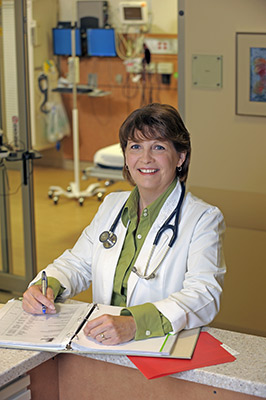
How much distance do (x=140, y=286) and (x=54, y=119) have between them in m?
3.82

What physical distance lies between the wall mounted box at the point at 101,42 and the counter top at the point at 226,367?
2.96 meters

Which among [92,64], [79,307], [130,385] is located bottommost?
[130,385]

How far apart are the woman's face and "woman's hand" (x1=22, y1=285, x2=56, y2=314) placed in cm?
46

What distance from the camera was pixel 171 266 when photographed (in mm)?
2111

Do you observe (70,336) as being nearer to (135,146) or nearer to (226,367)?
(226,367)

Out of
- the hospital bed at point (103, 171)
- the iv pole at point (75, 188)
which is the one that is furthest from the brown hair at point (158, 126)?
the iv pole at point (75, 188)

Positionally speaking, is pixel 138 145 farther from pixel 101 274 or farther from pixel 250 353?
pixel 250 353

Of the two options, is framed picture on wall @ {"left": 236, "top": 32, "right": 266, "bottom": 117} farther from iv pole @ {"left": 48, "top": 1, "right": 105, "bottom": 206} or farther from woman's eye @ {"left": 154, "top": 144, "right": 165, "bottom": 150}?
iv pole @ {"left": 48, "top": 1, "right": 105, "bottom": 206}

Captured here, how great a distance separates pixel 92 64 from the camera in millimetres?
5098

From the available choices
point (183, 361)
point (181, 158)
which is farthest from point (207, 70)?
point (183, 361)

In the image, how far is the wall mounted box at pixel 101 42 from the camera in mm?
4445

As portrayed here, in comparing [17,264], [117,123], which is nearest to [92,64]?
[117,123]

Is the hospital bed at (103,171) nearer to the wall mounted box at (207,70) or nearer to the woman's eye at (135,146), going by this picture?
the wall mounted box at (207,70)

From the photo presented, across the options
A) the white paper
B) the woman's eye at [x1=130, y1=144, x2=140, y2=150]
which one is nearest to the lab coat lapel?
the white paper
